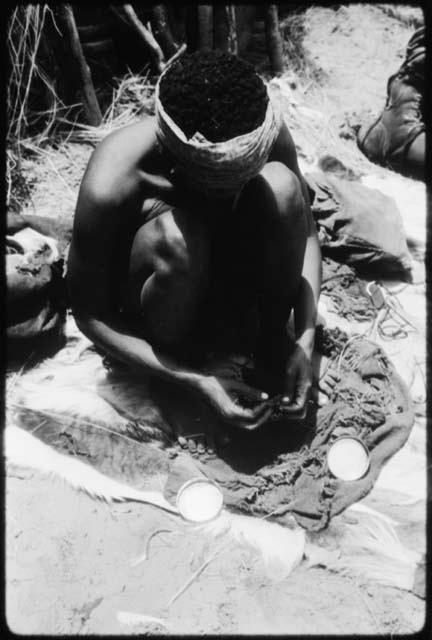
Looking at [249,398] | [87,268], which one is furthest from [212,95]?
[249,398]

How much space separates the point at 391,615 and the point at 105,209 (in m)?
1.36

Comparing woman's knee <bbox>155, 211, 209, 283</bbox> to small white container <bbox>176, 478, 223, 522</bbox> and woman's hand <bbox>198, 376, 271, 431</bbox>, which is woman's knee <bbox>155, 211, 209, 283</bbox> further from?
small white container <bbox>176, 478, 223, 522</bbox>

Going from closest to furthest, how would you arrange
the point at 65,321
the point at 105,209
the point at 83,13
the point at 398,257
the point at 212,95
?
the point at 212,95 → the point at 105,209 → the point at 65,321 → the point at 398,257 → the point at 83,13

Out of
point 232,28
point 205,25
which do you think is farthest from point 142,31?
point 232,28

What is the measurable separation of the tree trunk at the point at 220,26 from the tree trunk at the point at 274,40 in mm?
380

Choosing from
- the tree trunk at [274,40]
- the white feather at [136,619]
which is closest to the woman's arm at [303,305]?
the white feather at [136,619]

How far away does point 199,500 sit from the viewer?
1.90m

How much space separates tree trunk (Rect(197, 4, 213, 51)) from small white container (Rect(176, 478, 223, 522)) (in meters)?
2.33

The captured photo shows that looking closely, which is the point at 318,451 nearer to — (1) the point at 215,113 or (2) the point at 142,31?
(1) the point at 215,113

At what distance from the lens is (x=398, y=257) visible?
257cm

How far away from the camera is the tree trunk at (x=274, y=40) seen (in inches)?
142

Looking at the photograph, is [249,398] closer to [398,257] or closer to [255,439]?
[255,439]

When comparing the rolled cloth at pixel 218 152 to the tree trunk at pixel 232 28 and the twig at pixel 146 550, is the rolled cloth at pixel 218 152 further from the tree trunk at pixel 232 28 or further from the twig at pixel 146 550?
the tree trunk at pixel 232 28

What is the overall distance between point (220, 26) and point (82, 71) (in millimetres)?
843
